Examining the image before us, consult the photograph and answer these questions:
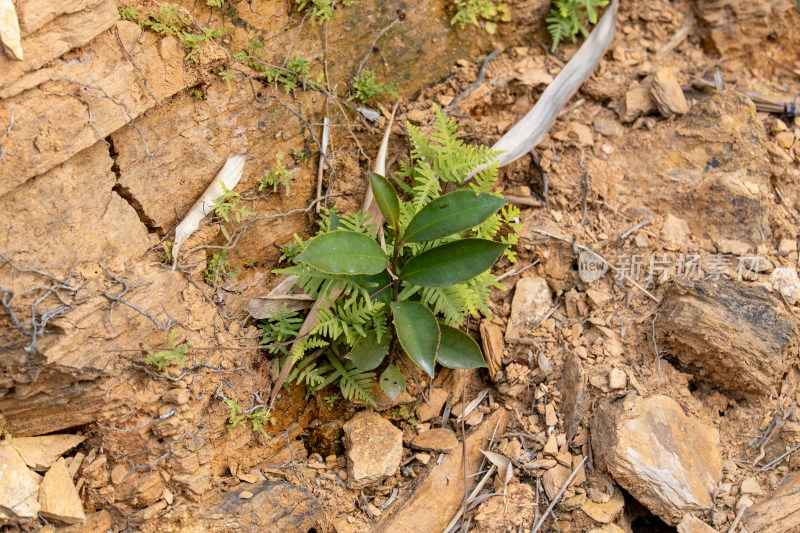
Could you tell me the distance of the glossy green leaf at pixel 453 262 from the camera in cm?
244

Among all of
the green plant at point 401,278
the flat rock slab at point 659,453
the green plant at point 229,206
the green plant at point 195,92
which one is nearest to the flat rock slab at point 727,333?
the flat rock slab at point 659,453

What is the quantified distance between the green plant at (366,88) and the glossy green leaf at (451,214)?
3.16ft

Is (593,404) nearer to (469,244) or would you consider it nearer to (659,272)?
(659,272)

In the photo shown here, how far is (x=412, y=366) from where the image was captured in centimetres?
296

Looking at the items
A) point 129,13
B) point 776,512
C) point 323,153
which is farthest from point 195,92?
point 776,512

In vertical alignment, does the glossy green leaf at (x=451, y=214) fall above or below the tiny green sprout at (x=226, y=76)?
below

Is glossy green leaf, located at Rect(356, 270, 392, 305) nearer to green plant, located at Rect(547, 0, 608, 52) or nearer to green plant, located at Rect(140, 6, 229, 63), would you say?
green plant, located at Rect(140, 6, 229, 63)

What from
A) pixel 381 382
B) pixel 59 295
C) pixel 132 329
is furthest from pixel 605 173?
pixel 59 295

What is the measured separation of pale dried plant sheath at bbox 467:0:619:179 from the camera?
10.7 feet

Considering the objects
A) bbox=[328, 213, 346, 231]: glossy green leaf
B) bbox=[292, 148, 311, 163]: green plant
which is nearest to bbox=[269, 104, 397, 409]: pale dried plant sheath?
bbox=[328, 213, 346, 231]: glossy green leaf

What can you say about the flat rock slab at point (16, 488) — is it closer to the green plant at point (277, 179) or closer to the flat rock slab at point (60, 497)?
the flat rock slab at point (60, 497)

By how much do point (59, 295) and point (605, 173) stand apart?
8.91ft

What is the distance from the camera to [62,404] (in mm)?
2438

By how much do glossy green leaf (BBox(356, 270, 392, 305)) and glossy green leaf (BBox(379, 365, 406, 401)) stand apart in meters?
0.36
